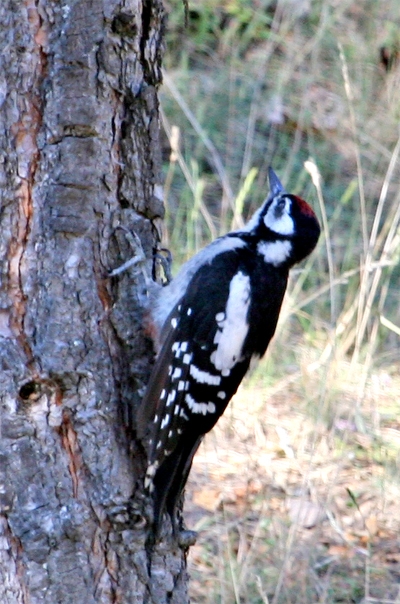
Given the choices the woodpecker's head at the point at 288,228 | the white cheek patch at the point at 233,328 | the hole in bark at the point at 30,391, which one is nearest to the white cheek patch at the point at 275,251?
the woodpecker's head at the point at 288,228

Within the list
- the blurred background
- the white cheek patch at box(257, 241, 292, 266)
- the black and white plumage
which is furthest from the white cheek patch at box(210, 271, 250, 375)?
the blurred background

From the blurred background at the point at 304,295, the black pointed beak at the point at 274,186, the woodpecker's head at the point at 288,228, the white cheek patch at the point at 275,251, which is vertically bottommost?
the blurred background at the point at 304,295

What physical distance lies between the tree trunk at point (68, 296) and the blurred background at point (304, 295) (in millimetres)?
757

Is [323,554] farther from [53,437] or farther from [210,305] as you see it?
[53,437]

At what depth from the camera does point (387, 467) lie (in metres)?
3.78

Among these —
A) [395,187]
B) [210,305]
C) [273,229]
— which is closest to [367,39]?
[395,187]

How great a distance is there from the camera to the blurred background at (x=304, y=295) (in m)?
3.39

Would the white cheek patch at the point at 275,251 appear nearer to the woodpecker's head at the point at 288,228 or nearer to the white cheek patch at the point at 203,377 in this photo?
the woodpecker's head at the point at 288,228

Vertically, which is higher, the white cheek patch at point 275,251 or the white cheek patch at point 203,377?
the white cheek patch at point 275,251

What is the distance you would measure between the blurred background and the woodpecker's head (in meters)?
0.32

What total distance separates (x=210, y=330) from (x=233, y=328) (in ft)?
0.26

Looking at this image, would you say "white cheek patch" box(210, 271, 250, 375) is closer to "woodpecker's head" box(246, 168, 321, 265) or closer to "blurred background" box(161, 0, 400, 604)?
"woodpecker's head" box(246, 168, 321, 265)

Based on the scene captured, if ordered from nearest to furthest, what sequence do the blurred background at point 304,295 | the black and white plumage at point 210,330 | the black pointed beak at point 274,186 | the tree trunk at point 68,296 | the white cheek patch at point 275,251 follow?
the tree trunk at point 68,296 < the black and white plumage at point 210,330 < the white cheek patch at point 275,251 < the black pointed beak at point 274,186 < the blurred background at point 304,295

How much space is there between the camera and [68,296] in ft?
7.37
